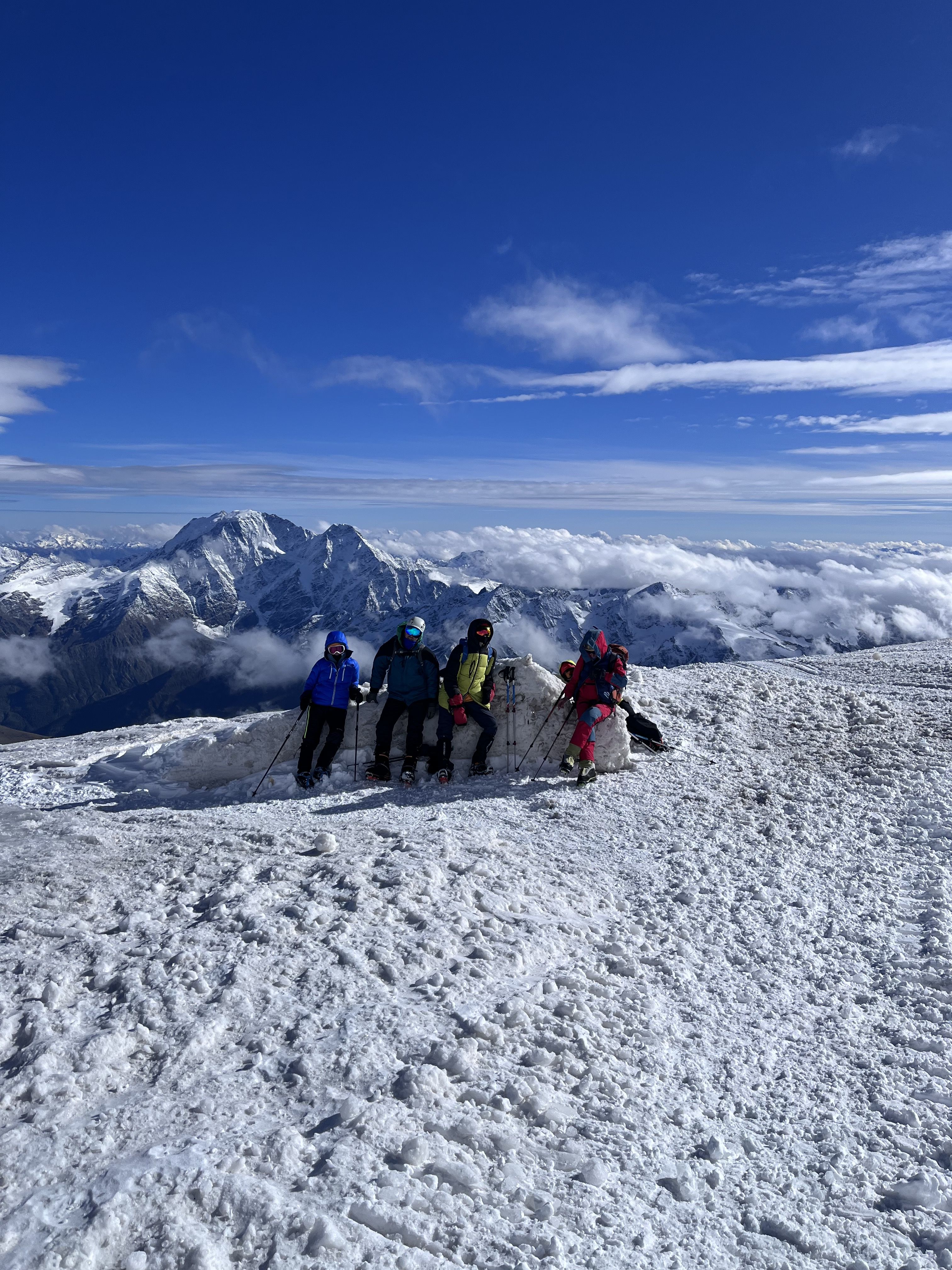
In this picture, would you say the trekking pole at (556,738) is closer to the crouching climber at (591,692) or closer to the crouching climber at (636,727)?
the crouching climber at (591,692)

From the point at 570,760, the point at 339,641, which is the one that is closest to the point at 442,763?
the point at 570,760

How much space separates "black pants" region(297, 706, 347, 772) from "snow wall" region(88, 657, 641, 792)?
10.5 inches

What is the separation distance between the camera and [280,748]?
11477mm

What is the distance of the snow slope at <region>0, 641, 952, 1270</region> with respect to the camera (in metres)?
3.62

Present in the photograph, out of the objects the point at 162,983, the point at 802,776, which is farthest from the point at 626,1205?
the point at 802,776

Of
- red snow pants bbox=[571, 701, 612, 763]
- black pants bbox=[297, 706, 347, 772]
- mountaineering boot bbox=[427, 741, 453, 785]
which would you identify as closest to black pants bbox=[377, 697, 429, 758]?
mountaineering boot bbox=[427, 741, 453, 785]

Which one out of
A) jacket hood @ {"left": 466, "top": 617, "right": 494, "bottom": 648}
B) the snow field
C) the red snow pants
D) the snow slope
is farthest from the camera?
jacket hood @ {"left": 466, "top": 617, "right": 494, "bottom": 648}

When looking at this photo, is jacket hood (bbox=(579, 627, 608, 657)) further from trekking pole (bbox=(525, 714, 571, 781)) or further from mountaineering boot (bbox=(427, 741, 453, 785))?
mountaineering boot (bbox=(427, 741, 453, 785))

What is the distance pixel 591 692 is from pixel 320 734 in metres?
4.64

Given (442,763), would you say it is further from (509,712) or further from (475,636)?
(475,636)

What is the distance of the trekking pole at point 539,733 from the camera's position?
37.9ft

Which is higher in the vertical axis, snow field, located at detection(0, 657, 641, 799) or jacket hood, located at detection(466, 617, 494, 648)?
Answer: jacket hood, located at detection(466, 617, 494, 648)

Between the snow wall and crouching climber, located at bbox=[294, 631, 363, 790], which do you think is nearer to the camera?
crouching climber, located at bbox=[294, 631, 363, 790]

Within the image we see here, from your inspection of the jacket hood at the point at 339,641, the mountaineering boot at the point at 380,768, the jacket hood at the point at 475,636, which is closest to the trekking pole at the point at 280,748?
the jacket hood at the point at 339,641
